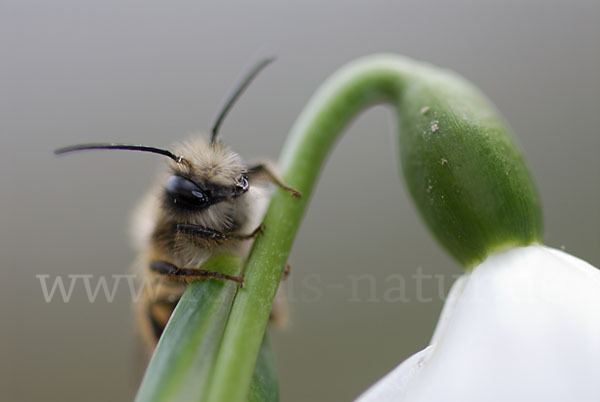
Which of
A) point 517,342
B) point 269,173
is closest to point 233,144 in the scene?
point 269,173

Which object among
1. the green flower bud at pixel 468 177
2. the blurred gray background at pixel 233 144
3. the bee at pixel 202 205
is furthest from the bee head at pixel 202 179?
the blurred gray background at pixel 233 144

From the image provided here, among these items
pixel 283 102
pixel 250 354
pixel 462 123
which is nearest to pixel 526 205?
pixel 462 123

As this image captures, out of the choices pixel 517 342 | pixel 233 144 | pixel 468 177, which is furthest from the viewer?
pixel 233 144

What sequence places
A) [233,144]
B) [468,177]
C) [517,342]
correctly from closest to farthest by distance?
[517,342] < [468,177] < [233,144]

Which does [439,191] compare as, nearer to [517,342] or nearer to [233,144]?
[517,342]

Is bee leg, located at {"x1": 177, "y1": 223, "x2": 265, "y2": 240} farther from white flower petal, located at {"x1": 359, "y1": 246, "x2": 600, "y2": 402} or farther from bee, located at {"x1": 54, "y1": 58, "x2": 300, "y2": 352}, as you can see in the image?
white flower petal, located at {"x1": 359, "y1": 246, "x2": 600, "y2": 402}

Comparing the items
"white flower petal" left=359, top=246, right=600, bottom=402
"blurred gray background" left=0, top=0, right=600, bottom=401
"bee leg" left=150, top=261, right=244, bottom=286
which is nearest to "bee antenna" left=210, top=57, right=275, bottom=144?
"bee leg" left=150, top=261, right=244, bottom=286
